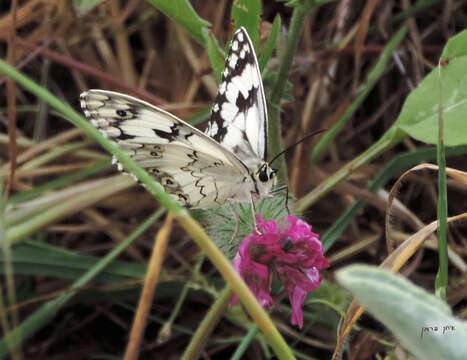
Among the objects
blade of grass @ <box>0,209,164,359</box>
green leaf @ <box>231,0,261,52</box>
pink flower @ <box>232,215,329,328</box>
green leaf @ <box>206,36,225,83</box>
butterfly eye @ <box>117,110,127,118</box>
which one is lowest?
blade of grass @ <box>0,209,164,359</box>

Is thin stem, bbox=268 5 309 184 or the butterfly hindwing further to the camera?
thin stem, bbox=268 5 309 184

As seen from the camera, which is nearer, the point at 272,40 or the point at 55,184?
the point at 272,40

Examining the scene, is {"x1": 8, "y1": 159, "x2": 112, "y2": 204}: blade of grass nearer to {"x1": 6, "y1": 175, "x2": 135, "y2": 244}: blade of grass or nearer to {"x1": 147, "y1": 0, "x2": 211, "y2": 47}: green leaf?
{"x1": 6, "y1": 175, "x2": 135, "y2": 244}: blade of grass

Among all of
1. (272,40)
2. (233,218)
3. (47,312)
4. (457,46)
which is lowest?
(47,312)

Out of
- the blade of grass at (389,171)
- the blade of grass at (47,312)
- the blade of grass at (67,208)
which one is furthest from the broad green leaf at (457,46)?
the blade of grass at (67,208)

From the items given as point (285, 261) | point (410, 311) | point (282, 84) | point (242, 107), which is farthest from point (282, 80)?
point (410, 311)

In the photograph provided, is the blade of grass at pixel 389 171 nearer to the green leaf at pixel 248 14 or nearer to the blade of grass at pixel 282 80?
the blade of grass at pixel 282 80

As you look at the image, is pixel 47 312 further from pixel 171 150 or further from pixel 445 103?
pixel 445 103

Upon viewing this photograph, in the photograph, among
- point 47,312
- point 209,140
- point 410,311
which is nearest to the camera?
point 410,311

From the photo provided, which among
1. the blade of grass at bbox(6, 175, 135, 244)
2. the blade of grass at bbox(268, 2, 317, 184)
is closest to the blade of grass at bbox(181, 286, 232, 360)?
the blade of grass at bbox(268, 2, 317, 184)
